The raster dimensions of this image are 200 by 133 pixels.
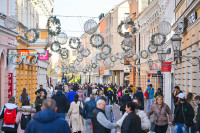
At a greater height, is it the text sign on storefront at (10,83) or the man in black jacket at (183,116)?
the text sign on storefront at (10,83)

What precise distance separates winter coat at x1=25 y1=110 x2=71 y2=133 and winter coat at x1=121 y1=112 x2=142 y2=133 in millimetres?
2517

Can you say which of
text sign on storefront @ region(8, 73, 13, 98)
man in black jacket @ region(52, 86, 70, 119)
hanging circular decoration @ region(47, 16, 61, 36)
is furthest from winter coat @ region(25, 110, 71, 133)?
text sign on storefront @ region(8, 73, 13, 98)

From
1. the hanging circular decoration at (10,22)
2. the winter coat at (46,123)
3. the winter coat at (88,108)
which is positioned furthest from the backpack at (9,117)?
the hanging circular decoration at (10,22)

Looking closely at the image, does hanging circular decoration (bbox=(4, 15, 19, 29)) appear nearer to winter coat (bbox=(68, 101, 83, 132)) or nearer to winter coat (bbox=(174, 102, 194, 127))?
winter coat (bbox=(68, 101, 83, 132))

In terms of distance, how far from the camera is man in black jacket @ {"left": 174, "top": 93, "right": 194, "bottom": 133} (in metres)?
12.2

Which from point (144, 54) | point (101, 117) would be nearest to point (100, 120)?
point (101, 117)

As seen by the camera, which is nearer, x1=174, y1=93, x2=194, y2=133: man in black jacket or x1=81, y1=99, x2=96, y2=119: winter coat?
x1=174, y1=93, x2=194, y2=133: man in black jacket

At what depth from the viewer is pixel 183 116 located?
12250 mm

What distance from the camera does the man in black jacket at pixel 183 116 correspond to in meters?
12.2

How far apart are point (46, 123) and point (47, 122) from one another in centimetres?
2

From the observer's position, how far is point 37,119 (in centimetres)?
592

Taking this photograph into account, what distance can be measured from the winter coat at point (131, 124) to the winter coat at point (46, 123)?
2.52 meters

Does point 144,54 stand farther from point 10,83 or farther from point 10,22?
point 10,22

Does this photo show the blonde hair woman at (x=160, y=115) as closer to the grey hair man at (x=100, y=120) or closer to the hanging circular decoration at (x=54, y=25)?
the grey hair man at (x=100, y=120)
